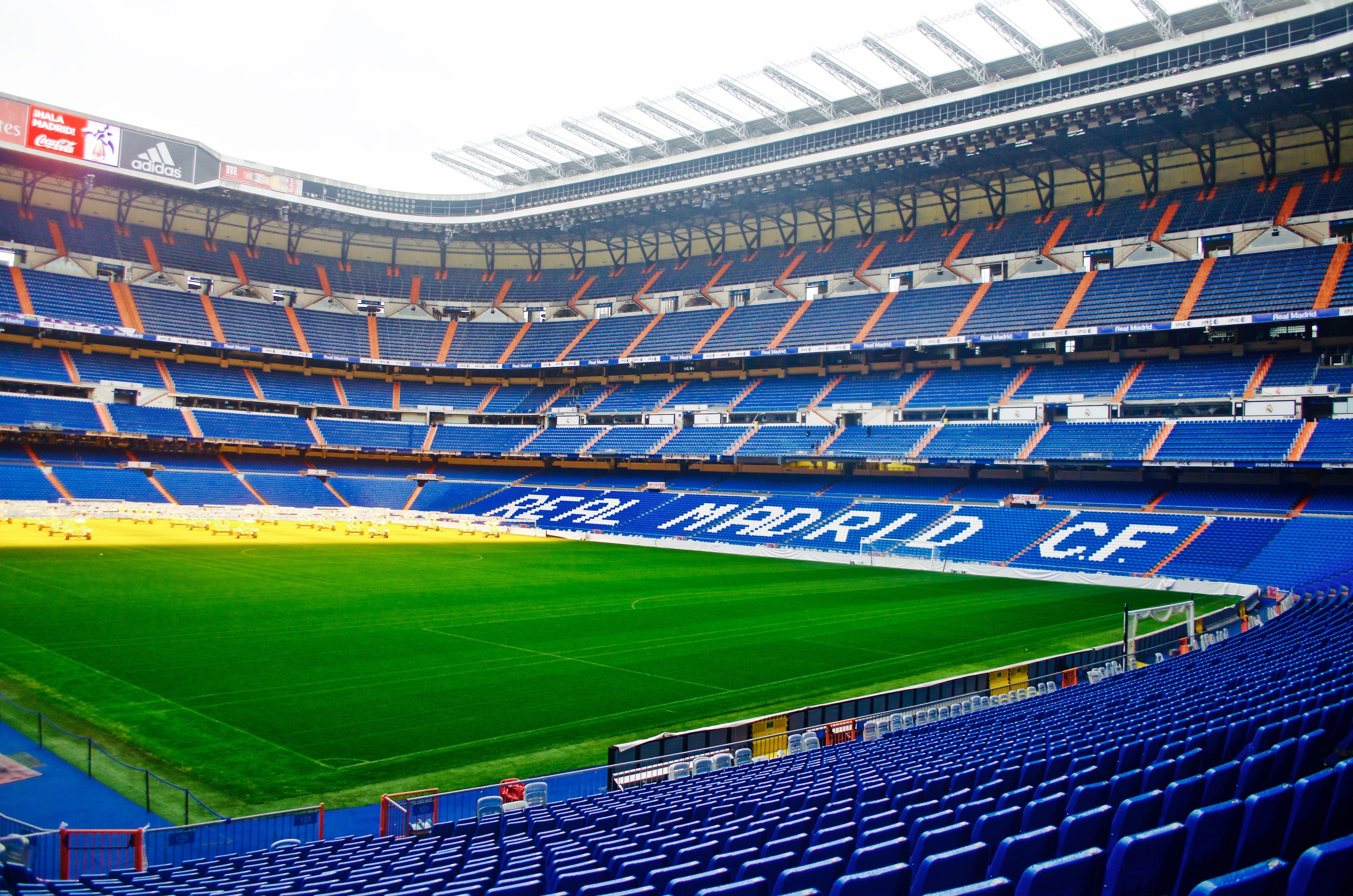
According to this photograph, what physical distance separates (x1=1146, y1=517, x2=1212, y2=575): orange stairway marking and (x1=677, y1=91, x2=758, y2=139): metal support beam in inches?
1319

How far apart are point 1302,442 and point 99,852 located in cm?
4568

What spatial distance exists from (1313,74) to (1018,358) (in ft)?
64.8

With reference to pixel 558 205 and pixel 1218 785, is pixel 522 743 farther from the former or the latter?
pixel 558 205

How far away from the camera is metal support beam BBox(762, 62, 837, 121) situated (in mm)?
45125

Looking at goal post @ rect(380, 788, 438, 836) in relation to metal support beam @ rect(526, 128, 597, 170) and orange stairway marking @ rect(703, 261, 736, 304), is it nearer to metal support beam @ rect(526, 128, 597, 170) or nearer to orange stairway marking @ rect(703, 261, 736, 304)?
metal support beam @ rect(526, 128, 597, 170)

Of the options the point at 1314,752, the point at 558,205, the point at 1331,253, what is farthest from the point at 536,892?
the point at 558,205

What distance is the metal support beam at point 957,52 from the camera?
133 feet

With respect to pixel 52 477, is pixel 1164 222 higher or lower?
higher

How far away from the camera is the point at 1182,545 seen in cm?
3803

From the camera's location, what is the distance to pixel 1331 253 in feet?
142

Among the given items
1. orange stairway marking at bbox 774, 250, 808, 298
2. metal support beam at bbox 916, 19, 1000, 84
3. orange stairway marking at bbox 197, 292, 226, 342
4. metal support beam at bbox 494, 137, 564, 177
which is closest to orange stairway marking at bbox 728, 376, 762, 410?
orange stairway marking at bbox 774, 250, 808, 298

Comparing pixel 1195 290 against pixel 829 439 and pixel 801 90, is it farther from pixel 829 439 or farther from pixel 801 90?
pixel 801 90

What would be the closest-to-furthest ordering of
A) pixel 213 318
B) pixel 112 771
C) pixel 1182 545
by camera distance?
1. pixel 112 771
2. pixel 1182 545
3. pixel 213 318

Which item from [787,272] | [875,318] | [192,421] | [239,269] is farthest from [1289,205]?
[239,269]
